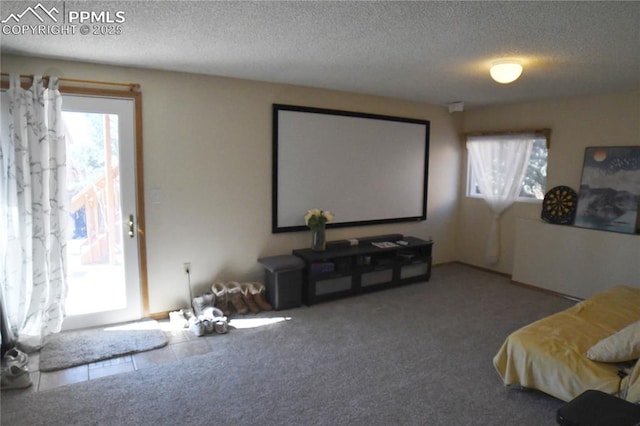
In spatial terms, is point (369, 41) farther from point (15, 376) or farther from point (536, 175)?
point (536, 175)

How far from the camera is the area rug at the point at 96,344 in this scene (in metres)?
2.93

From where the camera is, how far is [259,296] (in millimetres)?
4012

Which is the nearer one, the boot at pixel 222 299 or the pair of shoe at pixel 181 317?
the pair of shoe at pixel 181 317

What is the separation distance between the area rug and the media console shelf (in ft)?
5.13

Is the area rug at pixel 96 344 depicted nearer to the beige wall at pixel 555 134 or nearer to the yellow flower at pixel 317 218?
the yellow flower at pixel 317 218

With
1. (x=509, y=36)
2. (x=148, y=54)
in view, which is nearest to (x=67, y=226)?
(x=148, y=54)

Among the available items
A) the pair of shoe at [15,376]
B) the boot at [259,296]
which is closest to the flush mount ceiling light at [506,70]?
the boot at [259,296]

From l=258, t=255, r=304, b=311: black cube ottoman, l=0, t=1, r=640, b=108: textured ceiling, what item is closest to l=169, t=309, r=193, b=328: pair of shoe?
l=258, t=255, r=304, b=311: black cube ottoman

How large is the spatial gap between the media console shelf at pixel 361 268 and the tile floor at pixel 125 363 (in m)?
1.22

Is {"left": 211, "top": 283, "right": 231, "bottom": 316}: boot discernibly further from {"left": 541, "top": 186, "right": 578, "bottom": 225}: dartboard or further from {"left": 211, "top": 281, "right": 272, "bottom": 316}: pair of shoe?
{"left": 541, "top": 186, "right": 578, "bottom": 225}: dartboard

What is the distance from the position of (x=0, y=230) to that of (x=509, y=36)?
3931 mm

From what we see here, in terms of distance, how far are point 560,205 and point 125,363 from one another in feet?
15.9

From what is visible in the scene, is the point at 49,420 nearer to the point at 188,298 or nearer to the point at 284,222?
the point at 188,298

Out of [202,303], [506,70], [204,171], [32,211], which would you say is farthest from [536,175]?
[32,211]
